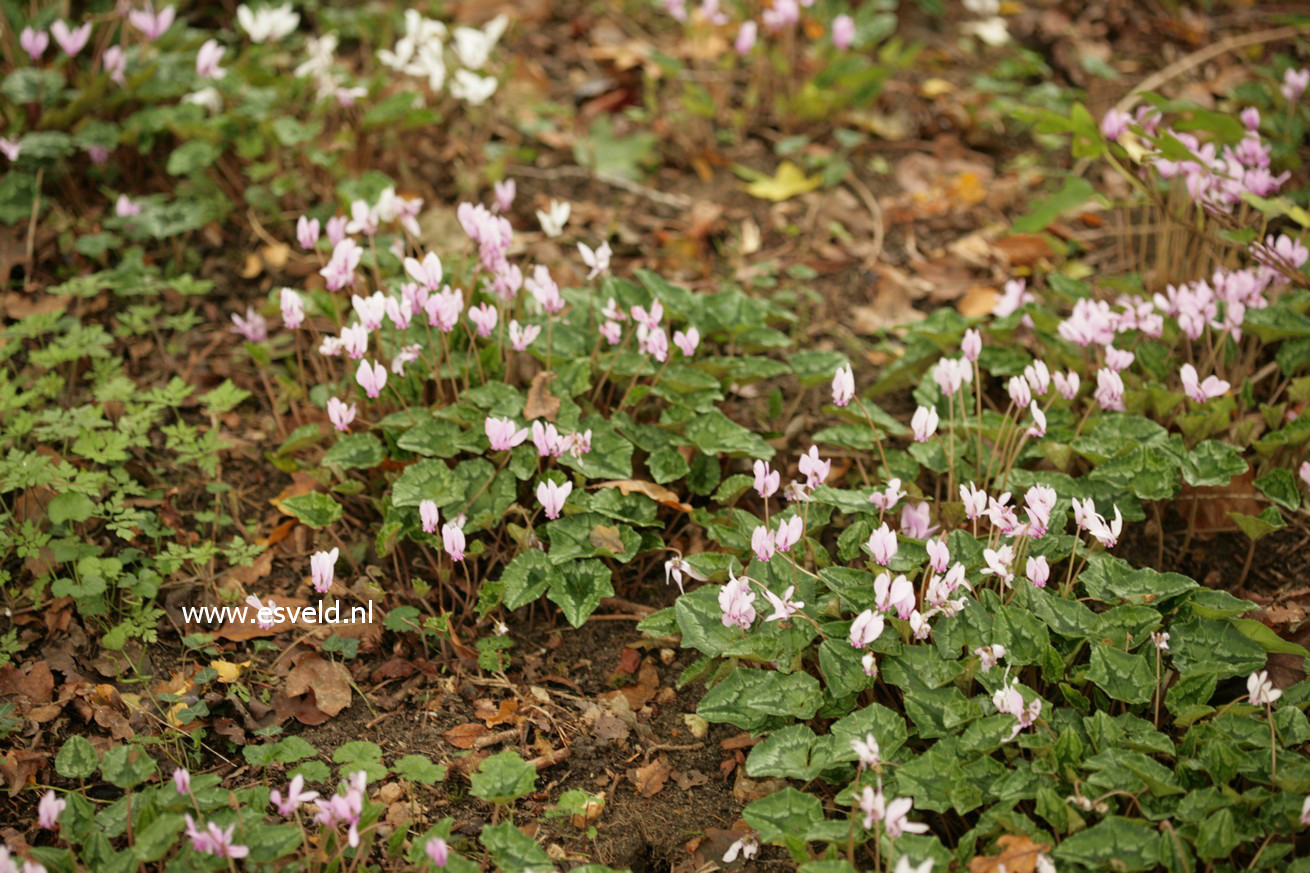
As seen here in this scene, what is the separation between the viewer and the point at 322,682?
2670 millimetres

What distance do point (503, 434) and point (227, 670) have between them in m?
Answer: 0.83

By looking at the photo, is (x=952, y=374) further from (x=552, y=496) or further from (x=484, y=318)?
(x=484, y=318)

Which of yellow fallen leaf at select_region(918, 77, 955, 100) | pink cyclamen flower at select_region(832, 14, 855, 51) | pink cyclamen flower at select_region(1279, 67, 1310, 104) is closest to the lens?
pink cyclamen flower at select_region(1279, 67, 1310, 104)

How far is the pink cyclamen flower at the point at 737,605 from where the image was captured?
2.33 metres

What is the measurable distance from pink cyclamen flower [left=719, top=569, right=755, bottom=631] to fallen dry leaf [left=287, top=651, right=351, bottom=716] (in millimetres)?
931

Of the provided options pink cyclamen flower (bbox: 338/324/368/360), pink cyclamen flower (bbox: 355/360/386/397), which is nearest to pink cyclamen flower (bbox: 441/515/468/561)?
pink cyclamen flower (bbox: 355/360/386/397)

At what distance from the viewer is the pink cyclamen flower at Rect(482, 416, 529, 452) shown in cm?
262

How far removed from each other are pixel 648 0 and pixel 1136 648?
3.80 metres

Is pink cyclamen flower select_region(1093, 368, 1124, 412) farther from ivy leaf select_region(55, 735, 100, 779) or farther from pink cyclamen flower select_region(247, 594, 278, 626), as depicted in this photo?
ivy leaf select_region(55, 735, 100, 779)

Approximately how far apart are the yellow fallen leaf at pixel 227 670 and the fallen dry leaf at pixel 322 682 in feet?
0.36

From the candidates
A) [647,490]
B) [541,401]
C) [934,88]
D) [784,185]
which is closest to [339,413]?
[541,401]

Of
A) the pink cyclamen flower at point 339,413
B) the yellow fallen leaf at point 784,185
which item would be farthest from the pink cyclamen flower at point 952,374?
the yellow fallen leaf at point 784,185

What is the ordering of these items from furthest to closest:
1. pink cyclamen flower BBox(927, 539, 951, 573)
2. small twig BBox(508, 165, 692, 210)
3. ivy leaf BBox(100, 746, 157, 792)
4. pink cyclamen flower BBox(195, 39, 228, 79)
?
small twig BBox(508, 165, 692, 210), pink cyclamen flower BBox(195, 39, 228, 79), pink cyclamen flower BBox(927, 539, 951, 573), ivy leaf BBox(100, 746, 157, 792)

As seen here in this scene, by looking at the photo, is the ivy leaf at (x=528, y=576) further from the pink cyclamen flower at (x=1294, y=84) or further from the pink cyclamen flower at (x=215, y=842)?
the pink cyclamen flower at (x=1294, y=84)
